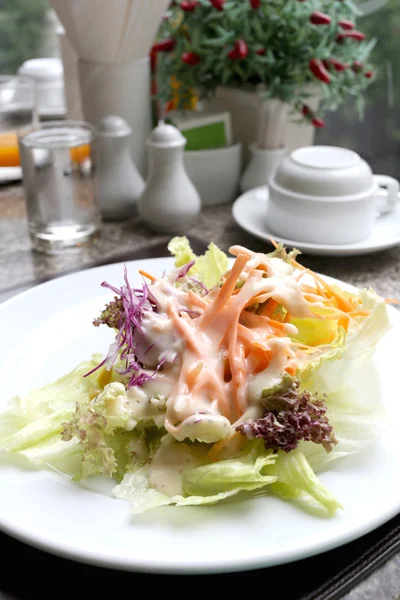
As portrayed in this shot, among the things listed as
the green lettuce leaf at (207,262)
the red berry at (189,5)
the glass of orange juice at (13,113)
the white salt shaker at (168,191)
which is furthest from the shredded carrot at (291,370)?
the glass of orange juice at (13,113)

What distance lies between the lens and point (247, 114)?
1952mm

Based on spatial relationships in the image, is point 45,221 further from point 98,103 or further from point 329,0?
point 329,0

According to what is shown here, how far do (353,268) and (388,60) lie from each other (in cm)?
113

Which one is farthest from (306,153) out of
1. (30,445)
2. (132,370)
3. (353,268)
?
(30,445)

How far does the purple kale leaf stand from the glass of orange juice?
1.47 metres

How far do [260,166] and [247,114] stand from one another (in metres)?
0.16

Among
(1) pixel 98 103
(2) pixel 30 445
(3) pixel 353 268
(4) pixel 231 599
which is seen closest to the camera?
(4) pixel 231 599

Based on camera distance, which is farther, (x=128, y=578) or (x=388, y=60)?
(x=388, y=60)

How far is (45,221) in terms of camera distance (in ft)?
5.39

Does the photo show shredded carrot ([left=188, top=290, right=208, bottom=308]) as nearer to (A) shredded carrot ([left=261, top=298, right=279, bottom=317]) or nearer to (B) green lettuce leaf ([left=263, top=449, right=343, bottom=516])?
(A) shredded carrot ([left=261, top=298, right=279, bottom=317])

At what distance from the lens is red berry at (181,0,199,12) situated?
180 centimetres

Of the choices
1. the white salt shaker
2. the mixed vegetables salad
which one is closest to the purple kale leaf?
the mixed vegetables salad

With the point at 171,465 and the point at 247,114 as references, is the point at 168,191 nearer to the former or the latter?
the point at 247,114

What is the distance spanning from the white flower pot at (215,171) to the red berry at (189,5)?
38 centimetres
